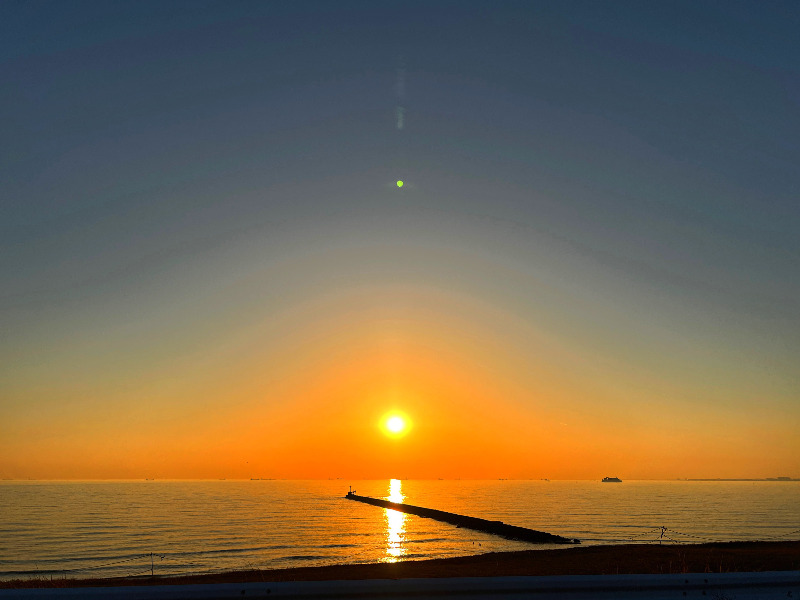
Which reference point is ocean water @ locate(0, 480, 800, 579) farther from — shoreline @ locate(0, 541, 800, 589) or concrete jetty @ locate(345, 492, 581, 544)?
shoreline @ locate(0, 541, 800, 589)

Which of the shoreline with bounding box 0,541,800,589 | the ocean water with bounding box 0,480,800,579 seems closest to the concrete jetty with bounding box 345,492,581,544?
the ocean water with bounding box 0,480,800,579

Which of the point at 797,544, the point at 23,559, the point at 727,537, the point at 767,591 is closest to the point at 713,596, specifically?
the point at 767,591

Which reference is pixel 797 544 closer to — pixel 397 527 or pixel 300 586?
pixel 397 527

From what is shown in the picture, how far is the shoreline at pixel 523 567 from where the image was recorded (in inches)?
1048

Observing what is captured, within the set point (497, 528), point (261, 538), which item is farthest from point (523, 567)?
point (497, 528)

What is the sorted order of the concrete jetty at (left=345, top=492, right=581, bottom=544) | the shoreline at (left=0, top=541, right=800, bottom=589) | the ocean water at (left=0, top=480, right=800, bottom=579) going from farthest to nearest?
the concrete jetty at (left=345, top=492, right=581, bottom=544)
the ocean water at (left=0, top=480, right=800, bottom=579)
the shoreline at (left=0, top=541, right=800, bottom=589)

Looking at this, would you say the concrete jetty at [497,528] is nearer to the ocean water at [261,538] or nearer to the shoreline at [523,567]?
the ocean water at [261,538]

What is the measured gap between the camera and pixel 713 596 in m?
4.74

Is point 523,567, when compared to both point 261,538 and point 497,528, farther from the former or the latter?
point 497,528

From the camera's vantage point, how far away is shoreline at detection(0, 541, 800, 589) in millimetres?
26608

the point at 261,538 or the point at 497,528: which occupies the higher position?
the point at 497,528

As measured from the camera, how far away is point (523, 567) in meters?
28.9

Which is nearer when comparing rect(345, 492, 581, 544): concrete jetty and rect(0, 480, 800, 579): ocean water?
rect(0, 480, 800, 579): ocean water

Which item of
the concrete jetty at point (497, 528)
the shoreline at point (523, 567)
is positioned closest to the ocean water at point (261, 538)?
the concrete jetty at point (497, 528)
